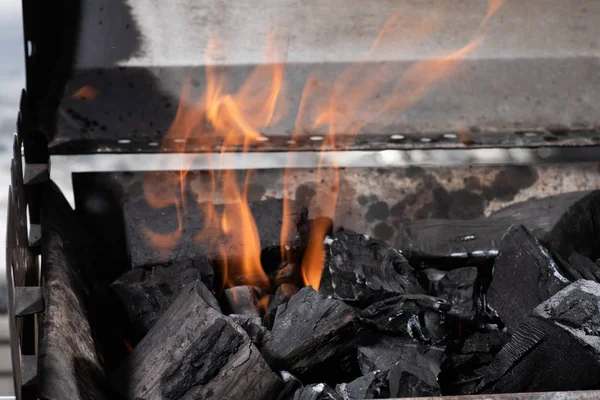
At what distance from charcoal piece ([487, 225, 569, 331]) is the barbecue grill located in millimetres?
242

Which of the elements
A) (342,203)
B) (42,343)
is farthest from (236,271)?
(42,343)

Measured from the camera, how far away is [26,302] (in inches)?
54.6

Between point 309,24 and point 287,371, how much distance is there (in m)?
1.16

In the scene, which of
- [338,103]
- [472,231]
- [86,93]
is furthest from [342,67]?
[86,93]

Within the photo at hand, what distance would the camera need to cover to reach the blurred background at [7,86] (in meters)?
2.36

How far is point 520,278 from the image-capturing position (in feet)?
6.38

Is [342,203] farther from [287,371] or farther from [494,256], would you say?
[287,371]

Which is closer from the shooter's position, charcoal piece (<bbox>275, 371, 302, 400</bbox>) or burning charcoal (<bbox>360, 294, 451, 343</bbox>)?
charcoal piece (<bbox>275, 371, 302, 400</bbox>)

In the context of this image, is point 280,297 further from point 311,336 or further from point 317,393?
point 317,393

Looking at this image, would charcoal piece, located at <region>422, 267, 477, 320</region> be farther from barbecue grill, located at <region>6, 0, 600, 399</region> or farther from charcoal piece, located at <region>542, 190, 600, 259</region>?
charcoal piece, located at <region>542, 190, 600, 259</region>

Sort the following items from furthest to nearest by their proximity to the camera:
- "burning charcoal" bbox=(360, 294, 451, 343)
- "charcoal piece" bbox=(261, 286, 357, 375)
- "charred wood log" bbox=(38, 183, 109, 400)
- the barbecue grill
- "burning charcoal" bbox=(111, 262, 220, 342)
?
the barbecue grill → "burning charcoal" bbox=(111, 262, 220, 342) → "burning charcoal" bbox=(360, 294, 451, 343) → "charcoal piece" bbox=(261, 286, 357, 375) → "charred wood log" bbox=(38, 183, 109, 400)

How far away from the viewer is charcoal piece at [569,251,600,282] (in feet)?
6.59

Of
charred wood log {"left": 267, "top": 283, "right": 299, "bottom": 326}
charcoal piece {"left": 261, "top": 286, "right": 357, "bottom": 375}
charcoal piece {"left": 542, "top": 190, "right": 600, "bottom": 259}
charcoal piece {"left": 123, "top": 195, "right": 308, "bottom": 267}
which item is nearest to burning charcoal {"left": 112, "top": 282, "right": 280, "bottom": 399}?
charcoal piece {"left": 261, "top": 286, "right": 357, "bottom": 375}

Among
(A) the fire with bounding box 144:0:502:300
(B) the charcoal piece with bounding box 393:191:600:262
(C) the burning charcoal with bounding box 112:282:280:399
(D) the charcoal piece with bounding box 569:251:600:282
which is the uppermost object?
(A) the fire with bounding box 144:0:502:300
